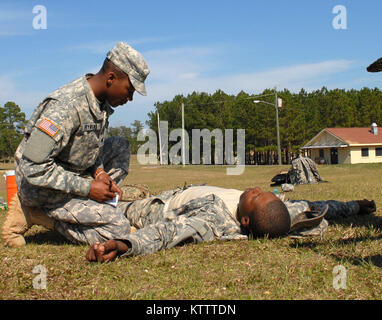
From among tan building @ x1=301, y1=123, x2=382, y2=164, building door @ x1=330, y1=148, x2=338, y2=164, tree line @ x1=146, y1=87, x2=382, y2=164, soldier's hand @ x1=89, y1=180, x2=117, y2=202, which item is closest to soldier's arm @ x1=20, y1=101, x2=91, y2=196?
Result: soldier's hand @ x1=89, y1=180, x2=117, y2=202

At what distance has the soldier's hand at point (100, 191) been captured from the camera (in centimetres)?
450

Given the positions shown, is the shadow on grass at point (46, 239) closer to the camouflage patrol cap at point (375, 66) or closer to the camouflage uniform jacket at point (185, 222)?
the camouflage uniform jacket at point (185, 222)

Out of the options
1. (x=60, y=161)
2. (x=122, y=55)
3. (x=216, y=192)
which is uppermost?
(x=122, y=55)

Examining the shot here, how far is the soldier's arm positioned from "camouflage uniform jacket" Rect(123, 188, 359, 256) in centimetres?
91

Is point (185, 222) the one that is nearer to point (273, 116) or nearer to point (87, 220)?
point (87, 220)

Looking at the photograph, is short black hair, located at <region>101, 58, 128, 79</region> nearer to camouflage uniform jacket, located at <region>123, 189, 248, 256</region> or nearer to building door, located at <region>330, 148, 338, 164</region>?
camouflage uniform jacket, located at <region>123, 189, 248, 256</region>

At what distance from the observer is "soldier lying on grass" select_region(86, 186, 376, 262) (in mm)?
4137

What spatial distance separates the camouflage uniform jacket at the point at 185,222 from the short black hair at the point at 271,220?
0.64 feet

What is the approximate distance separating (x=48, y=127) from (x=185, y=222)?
1629 mm

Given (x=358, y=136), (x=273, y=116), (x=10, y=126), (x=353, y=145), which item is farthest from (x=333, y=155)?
(x=10, y=126)
